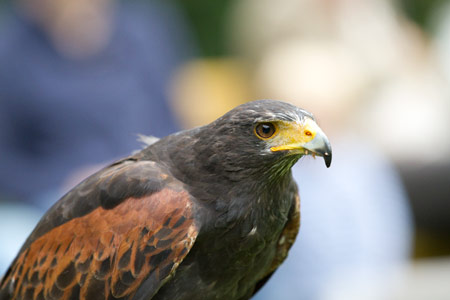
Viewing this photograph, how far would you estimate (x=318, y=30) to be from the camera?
7.99m

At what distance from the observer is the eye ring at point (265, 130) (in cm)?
327

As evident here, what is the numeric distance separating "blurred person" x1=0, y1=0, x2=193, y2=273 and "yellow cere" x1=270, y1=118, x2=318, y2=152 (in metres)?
3.63

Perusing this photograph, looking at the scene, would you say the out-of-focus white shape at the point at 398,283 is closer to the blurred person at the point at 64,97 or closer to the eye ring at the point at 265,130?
the blurred person at the point at 64,97

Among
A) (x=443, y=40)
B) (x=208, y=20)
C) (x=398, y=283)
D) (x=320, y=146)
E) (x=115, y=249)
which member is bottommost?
(x=115, y=249)

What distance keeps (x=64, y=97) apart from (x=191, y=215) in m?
3.89

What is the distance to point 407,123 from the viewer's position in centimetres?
834

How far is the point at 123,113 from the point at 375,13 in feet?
11.9

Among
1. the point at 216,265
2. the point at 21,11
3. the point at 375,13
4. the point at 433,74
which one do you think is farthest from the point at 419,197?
the point at 216,265

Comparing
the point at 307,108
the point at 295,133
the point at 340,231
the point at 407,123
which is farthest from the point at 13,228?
the point at 407,123

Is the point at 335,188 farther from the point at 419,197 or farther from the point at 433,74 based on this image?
the point at 433,74

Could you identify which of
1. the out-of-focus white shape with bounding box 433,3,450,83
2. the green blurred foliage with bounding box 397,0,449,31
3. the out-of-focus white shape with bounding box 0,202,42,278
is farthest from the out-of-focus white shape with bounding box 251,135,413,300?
the green blurred foliage with bounding box 397,0,449,31

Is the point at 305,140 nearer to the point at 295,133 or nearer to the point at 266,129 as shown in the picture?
the point at 295,133

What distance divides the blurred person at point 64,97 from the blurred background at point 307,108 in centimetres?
1

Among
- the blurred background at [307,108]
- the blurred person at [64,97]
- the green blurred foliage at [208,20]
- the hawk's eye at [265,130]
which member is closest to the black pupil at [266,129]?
the hawk's eye at [265,130]
